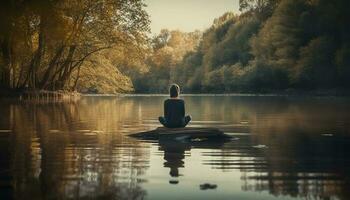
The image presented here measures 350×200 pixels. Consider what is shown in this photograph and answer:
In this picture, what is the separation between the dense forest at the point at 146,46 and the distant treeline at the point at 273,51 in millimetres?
122

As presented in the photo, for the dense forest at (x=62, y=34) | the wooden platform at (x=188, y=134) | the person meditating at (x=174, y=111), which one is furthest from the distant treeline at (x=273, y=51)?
the wooden platform at (x=188, y=134)

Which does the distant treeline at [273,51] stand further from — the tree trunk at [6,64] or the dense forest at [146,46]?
the tree trunk at [6,64]

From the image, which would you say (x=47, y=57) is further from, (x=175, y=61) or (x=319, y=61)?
(x=175, y=61)

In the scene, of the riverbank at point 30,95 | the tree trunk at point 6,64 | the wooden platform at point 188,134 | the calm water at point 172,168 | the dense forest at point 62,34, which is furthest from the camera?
the riverbank at point 30,95

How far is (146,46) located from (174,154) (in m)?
51.0

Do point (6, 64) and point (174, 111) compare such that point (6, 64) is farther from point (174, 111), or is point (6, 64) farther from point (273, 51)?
point (273, 51)

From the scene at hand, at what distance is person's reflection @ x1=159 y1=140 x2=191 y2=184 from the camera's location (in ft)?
36.2

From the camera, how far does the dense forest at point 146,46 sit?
55.1 m

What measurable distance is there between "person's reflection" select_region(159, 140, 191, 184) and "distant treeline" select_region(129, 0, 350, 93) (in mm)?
55877

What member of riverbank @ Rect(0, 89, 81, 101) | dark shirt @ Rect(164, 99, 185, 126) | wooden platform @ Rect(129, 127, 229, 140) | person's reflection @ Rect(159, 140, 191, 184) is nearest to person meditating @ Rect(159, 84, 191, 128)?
dark shirt @ Rect(164, 99, 185, 126)

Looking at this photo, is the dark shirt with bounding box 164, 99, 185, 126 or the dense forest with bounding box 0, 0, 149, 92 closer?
the dark shirt with bounding box 164, 99, 185, 126

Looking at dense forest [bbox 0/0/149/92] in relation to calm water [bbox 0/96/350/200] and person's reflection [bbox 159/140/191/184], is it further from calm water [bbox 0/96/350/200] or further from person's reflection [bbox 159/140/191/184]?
person's reflection [bbox 159/140/191/184]

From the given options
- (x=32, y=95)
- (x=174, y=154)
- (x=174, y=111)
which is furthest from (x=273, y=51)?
(x=174, y=154)

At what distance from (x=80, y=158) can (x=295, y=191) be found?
522cm
